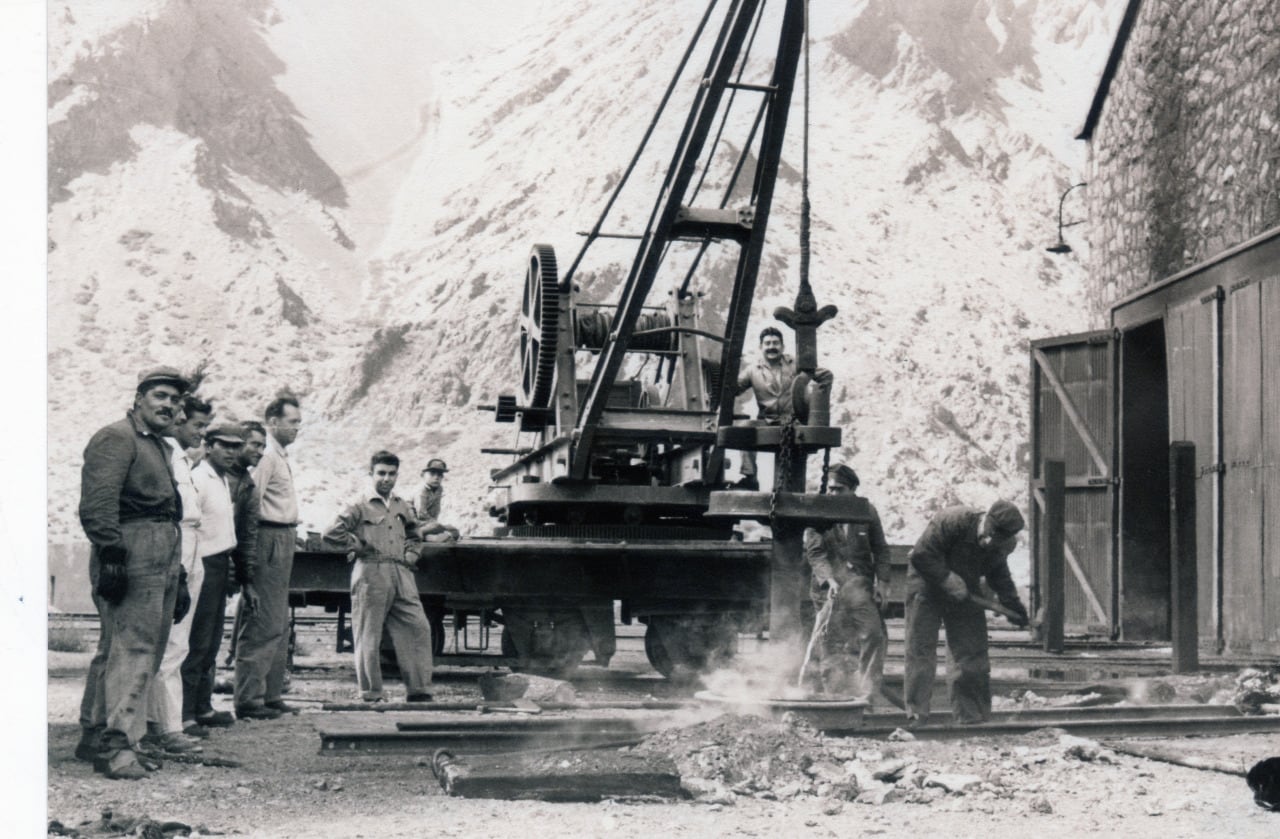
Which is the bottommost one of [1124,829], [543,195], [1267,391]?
[1124,829]

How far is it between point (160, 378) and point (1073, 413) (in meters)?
8.83

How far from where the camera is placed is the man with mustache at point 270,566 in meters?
7.52

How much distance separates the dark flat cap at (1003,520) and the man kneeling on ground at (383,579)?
3.03 meters

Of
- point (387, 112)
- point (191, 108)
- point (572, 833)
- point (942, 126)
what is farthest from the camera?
point (942, 126)

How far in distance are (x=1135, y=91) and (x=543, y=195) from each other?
2223cm

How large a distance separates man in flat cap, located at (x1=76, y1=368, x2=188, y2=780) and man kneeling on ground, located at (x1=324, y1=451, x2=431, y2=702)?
2.08 metres

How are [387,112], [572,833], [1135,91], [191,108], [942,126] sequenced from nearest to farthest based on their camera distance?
[572,833]
[387,112]
[1135,91]
[191,108]
[942,126]

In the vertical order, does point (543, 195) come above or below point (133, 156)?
above

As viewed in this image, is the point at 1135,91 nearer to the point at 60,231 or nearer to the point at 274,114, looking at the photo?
the point at 274,114

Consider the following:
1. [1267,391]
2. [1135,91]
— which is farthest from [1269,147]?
[1135,91]

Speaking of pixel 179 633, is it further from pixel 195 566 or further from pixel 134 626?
pixel 134 626

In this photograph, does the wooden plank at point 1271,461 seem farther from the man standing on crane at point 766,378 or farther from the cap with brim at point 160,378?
the cap with brim at point 160,378

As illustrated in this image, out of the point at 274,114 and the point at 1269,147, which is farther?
the point at 274,114
